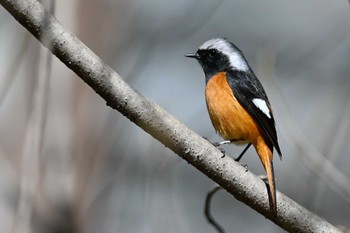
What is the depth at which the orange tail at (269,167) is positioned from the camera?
12.2 feet

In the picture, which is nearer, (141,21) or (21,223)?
(21,223)

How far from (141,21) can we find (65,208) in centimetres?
287

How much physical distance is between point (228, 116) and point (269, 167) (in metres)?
0.67

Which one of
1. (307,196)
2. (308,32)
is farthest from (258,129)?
(308,32)

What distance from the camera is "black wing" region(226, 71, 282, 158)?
194 inches

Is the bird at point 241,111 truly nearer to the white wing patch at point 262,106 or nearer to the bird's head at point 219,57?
the white wing patch at point 262,106

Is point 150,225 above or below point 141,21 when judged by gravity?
below

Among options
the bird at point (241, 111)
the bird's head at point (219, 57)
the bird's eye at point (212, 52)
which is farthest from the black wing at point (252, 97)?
the bird's eye at point (212, 52)

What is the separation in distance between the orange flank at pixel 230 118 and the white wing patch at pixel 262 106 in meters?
0.10

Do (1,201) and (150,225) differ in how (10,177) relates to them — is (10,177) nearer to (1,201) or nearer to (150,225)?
(1,201)

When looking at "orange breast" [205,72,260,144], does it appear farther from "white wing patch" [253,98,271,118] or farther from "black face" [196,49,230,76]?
"black face" [196,49,230,76]

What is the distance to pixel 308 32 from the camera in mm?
10445

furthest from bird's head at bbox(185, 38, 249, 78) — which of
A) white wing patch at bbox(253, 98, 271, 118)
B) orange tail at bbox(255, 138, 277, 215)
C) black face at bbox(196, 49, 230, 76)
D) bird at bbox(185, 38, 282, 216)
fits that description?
orange tail at bbox(255, 138, 277, 215)

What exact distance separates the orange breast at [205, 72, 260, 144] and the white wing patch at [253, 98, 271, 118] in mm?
102
